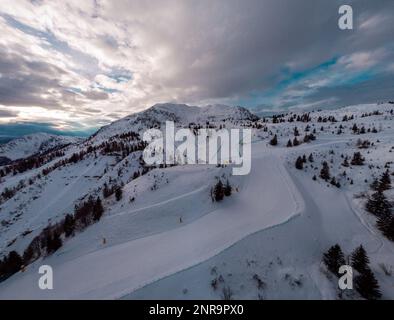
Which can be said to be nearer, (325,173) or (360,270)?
(360,270)

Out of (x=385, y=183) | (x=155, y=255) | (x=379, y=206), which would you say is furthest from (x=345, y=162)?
(x=155, y=255)

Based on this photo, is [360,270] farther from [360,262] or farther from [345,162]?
[345,162]

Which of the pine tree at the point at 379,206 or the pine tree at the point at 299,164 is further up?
the pine tree at the point at 299,164

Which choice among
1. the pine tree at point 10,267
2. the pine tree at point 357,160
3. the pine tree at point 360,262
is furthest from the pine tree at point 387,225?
the pine tree at point 10,267

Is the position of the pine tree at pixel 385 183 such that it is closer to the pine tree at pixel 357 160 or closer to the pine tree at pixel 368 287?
the pine tree at pixel 357 160
